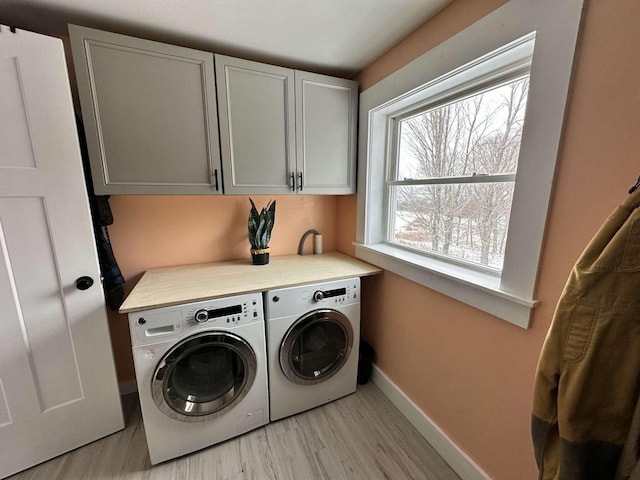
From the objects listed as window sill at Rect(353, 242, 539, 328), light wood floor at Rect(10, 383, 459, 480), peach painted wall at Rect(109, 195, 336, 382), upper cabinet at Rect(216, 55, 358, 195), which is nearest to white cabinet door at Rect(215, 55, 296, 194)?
upper cabinet at Rect(216, 55, 358, 195)

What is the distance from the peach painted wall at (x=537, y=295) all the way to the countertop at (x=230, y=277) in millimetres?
367

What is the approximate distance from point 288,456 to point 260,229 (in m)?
1.33

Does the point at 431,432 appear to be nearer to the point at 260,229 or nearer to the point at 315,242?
the point at 315,242

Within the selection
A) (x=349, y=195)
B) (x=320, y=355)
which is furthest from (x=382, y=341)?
(x=349, y=195)

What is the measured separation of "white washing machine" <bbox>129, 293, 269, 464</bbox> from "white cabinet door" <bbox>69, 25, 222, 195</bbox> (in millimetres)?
715

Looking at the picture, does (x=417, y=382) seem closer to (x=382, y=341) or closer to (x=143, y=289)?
(x=382, y=341)

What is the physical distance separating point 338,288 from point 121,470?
1470mm

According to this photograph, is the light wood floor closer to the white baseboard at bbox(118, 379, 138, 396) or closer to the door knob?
the white baseboard at bbox(118, 379, 138, 396)

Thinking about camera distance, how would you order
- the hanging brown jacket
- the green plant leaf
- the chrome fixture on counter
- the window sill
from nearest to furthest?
the hanging brown jacket → the window sill → the green plant leaf → the chrome fixture on counter

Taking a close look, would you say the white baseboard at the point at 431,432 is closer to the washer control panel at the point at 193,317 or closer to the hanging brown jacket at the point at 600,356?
the hanging brown jacket at the point at 600,356

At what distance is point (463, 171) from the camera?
54.5 inches

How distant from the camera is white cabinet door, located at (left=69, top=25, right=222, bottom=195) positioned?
4.20 ft

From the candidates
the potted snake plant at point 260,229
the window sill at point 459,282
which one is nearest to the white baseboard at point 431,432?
the window sill at point 459,282

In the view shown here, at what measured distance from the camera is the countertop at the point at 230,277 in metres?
1.30
